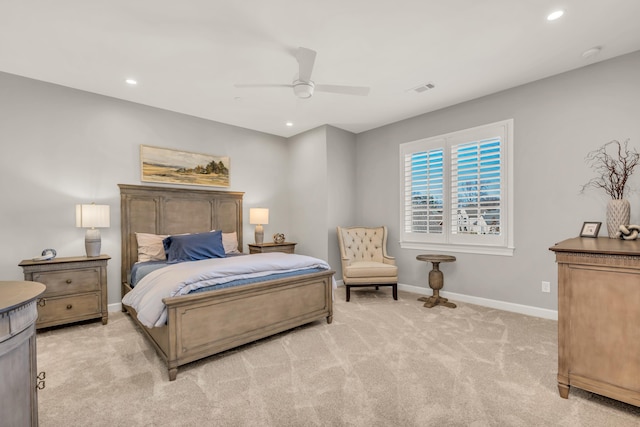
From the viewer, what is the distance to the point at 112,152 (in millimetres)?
4012

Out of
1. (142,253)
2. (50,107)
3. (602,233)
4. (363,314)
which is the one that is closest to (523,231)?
(602,233)

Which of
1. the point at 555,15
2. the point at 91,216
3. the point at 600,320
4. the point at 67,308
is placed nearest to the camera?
the point at 600,320

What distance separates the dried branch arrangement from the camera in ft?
9.81

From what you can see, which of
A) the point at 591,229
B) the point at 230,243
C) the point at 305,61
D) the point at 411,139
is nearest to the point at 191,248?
the point at 230,243

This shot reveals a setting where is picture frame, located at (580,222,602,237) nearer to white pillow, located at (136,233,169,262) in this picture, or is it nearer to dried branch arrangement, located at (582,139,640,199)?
dried branch arrangement, located at (582,139,640,199)

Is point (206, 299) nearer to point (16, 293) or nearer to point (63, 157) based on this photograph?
point (16, 293)

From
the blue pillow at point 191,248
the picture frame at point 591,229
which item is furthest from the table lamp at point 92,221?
the picture frame at point 591,229

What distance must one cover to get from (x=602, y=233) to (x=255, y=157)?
16.3ft

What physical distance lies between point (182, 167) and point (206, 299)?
2821 millimetres

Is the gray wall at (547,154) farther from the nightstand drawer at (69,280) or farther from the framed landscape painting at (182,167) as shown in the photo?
the nightstand drawer at (69,280)

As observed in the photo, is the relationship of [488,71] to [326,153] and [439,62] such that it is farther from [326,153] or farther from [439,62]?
[326,153]

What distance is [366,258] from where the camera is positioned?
499 cm

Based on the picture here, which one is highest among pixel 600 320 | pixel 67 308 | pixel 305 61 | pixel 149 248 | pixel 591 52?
pixel 591 52

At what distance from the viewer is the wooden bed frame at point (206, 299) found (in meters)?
2.38
